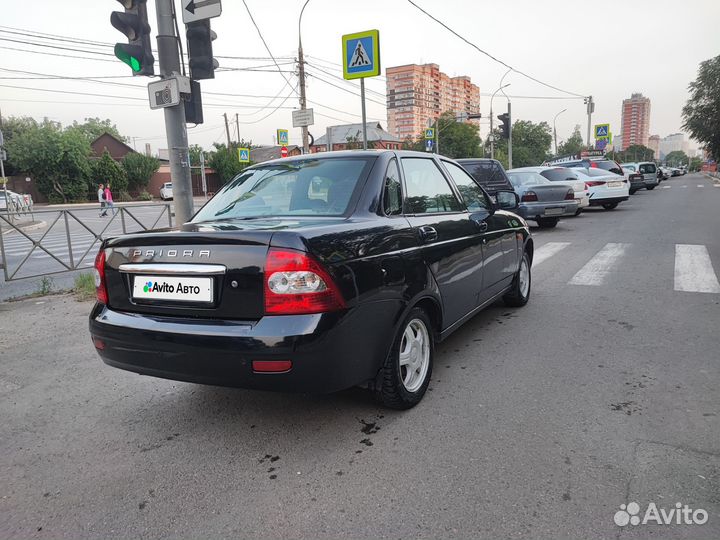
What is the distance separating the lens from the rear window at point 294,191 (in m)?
3.29

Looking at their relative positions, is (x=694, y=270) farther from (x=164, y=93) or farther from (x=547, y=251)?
(x=164, y=93)

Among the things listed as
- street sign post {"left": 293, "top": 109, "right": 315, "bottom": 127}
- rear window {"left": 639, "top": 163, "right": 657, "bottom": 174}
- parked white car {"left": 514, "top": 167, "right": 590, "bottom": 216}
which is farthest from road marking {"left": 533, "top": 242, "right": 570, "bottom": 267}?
rear window {"left": 639, "top": 163, "right": 657, "bottom": 174}

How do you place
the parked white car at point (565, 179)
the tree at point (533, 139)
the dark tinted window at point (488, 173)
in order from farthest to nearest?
the tree at point (533, 139) → the parked white car at point (565, 179) → the dark tinted window at point (488, 173)

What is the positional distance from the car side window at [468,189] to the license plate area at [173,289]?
8.12 feet

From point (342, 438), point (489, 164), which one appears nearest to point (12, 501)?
point (342, 438)

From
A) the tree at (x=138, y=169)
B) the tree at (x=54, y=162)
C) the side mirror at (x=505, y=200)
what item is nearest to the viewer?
the side mirror at (x=505, y=200)

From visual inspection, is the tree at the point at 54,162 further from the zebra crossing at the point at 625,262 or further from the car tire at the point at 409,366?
the car tire at the point at 409,366

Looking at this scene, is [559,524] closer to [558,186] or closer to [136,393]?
[136,393]

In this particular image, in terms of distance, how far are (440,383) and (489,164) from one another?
Result: 9844 mm

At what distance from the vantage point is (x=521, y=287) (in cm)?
571

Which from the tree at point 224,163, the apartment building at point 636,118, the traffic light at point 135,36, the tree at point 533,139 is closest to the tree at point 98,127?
the tree at point 224,163

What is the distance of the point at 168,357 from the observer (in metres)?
2.73

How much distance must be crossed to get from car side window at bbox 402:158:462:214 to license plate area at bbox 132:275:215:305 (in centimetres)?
144

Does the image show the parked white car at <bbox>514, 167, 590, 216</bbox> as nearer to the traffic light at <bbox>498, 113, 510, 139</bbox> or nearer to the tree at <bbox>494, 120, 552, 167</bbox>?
the traffic light at <bbox>498, 113, 510, 139</bbox>
